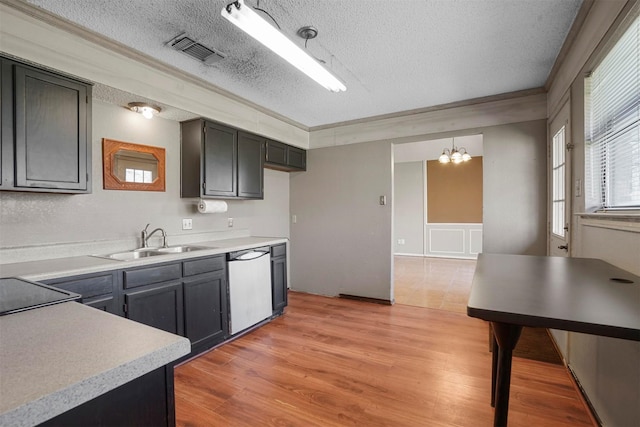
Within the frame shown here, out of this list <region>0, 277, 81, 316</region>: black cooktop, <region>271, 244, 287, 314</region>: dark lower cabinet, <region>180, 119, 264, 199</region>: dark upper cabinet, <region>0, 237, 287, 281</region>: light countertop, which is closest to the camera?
<region>0, 277, 81, 316</region>: black cooktop

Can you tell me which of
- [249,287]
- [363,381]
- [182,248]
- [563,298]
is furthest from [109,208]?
[563,298]

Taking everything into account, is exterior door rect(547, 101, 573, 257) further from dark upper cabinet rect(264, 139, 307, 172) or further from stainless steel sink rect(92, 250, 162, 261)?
stainless steel sink rect(92, 250, 162, 261)

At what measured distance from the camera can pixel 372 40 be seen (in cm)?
224

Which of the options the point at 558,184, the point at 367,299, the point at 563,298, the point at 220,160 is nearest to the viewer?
the point at 563,298

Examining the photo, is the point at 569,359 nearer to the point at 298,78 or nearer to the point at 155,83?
the point at 298,78

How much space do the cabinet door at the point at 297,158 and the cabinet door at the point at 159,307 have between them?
7.87 feet

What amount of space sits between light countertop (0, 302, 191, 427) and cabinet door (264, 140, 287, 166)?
3.12 m

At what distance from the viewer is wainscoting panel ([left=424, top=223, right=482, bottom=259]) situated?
23.5 feet

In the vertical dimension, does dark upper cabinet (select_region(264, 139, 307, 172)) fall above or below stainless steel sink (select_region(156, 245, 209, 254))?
above

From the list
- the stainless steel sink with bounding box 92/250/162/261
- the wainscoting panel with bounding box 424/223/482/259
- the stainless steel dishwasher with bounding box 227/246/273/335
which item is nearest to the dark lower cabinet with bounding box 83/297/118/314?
the stainless steel sink with bounding box 92/250/162/261

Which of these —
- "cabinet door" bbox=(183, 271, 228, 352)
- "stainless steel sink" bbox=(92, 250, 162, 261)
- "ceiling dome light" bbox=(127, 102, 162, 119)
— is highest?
"ceiling dome light" bbox=(127, 102, 162, 119)

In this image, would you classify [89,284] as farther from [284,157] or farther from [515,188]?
[515,188]

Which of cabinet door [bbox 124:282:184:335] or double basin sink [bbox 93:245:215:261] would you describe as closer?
cabinet door [bbox 124:282:184:335]

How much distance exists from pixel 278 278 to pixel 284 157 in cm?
167
